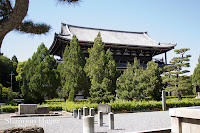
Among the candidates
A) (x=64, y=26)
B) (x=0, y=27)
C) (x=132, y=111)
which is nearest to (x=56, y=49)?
(x=64, y=26)

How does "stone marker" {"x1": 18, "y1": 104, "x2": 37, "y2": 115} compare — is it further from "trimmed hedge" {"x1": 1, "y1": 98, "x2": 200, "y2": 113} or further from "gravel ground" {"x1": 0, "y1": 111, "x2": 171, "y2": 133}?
"gravel ground" {"x1": 0, "y1": 111, "x2": 171, "y2": 133}

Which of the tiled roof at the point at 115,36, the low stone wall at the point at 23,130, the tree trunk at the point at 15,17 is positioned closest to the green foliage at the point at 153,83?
the tiled roof at the point at 115,36

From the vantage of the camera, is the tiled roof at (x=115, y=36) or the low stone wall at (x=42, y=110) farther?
the tiled roof at (x=115, y=36)

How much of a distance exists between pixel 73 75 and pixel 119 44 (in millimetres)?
11181

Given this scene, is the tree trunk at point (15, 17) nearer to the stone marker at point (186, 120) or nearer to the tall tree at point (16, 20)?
the tall tree at point (16, 20)

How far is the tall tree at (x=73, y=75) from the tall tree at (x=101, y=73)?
964mm

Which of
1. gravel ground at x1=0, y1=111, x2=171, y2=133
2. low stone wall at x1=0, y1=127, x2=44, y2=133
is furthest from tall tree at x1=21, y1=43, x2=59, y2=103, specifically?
low stone wall at x1=0, y1=127, x2=44, y2=133

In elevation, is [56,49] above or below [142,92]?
above

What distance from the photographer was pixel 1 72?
38.1 m

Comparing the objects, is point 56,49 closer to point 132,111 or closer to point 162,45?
point 162,45

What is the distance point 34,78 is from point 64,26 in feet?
64.8

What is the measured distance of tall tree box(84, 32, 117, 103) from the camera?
17.4 meters

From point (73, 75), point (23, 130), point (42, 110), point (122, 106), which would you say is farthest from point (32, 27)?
point (73, 75)

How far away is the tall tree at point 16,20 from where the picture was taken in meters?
4.72
